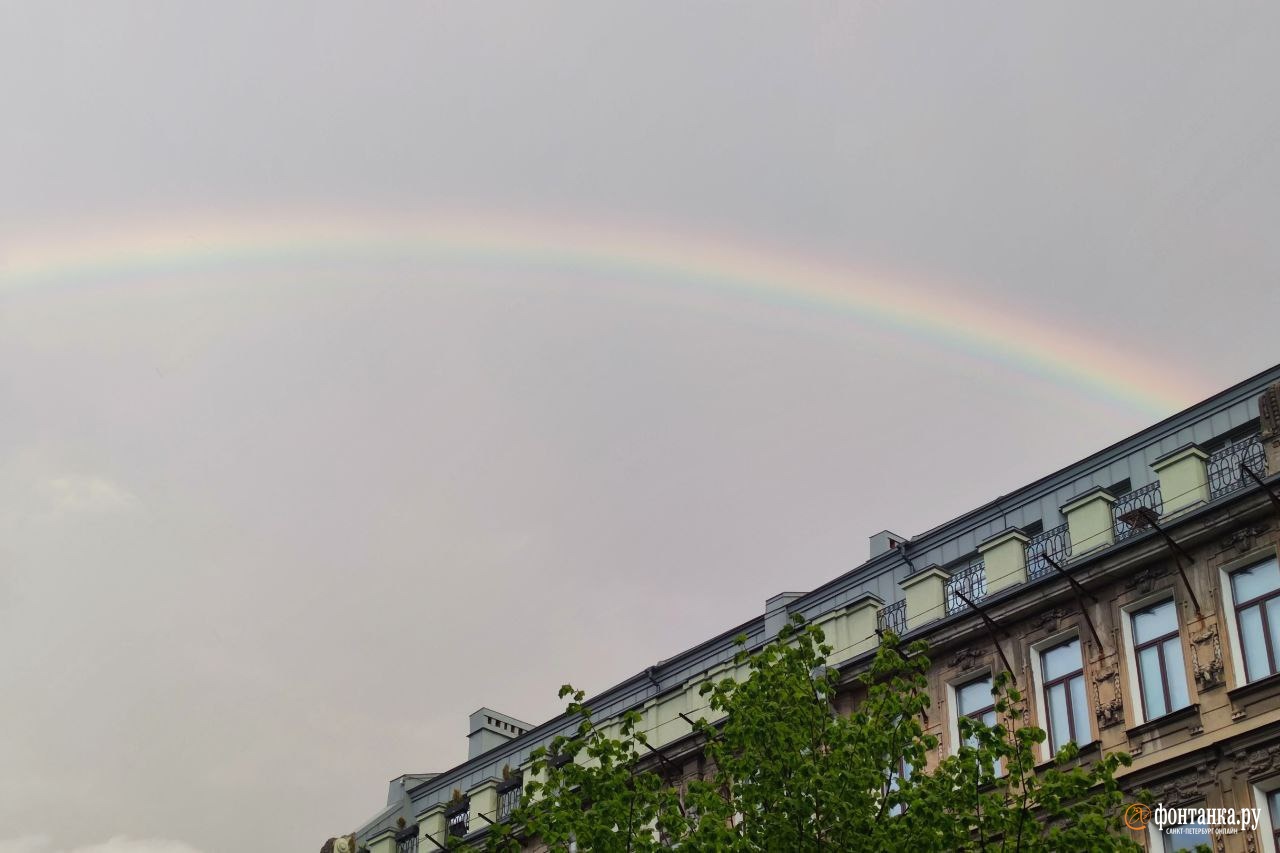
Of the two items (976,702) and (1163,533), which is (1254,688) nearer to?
(1163,533)

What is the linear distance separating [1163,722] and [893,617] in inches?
314

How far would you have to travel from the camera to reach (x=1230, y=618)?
2775 cm

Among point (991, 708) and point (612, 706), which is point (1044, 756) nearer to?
point (991, 708)

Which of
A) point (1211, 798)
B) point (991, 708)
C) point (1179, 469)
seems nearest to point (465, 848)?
point (991, 708)

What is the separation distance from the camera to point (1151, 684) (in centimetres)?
2845

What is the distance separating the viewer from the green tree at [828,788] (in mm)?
22047

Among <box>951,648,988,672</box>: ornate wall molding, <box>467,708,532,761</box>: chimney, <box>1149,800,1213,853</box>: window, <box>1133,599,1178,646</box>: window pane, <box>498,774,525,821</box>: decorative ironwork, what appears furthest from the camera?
<box>467,708,532,761</box>: chimney

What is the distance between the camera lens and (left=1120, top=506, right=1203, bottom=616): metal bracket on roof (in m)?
28.5

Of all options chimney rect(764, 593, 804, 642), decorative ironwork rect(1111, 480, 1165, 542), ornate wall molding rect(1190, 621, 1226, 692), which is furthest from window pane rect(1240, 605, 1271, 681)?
chimney rect(764, 593, 804, 642)

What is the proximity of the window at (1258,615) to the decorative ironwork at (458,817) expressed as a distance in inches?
944

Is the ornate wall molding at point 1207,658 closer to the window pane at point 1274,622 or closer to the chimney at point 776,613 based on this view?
the window pane at point 1274,622

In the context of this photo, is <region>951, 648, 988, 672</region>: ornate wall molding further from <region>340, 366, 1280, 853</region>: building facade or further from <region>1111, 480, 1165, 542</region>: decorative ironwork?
<region>1111, 480, 1165, 542</region>: decorative ironwork

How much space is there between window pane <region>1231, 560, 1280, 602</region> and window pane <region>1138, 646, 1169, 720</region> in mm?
1889

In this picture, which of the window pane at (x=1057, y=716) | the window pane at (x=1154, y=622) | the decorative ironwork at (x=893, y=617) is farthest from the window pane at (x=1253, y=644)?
the decorative ironwork at (x=893, y=617)
